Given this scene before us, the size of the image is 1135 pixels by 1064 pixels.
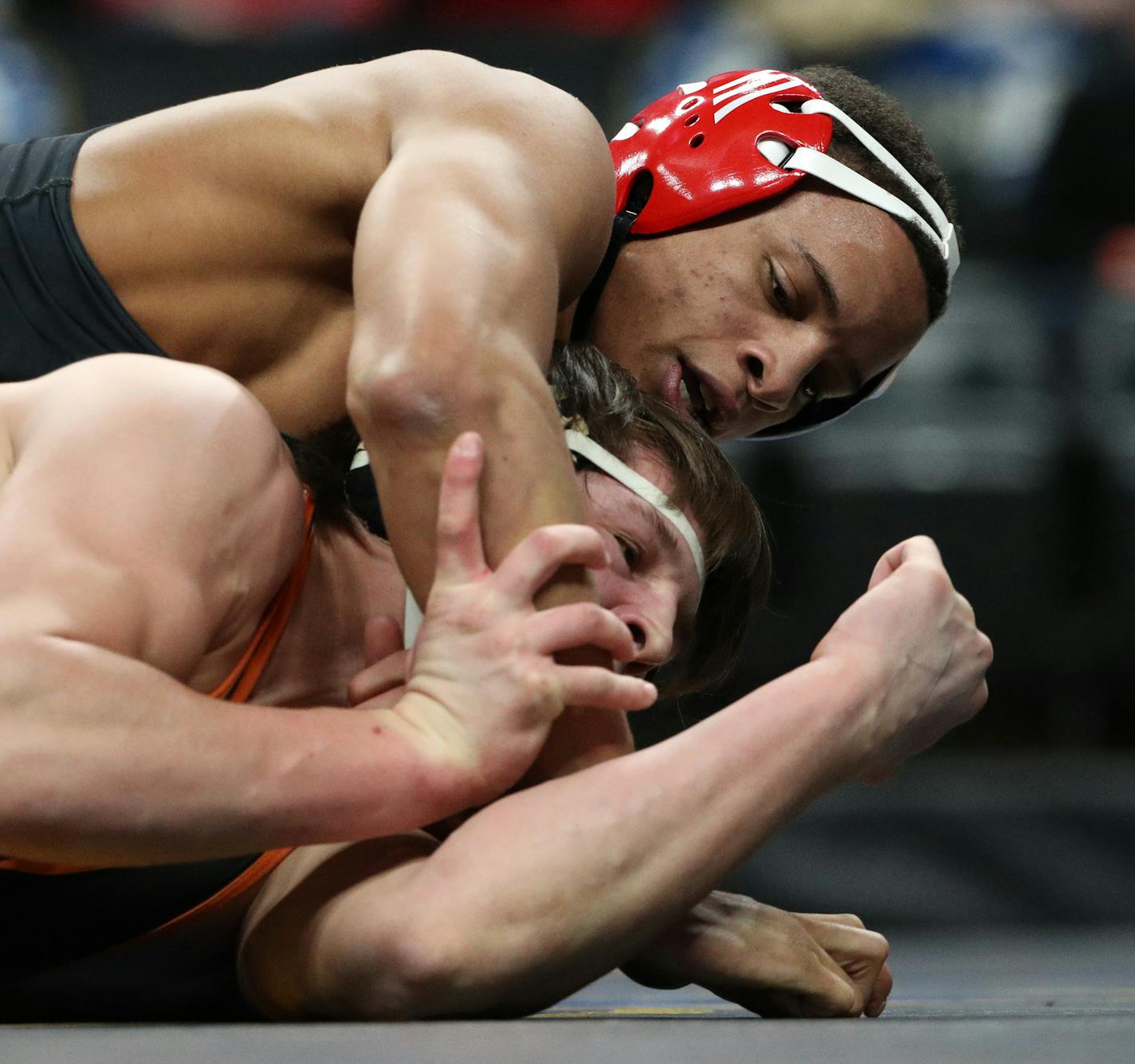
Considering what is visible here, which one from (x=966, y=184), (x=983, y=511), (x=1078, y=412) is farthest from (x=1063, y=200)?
(x=983, y=511)

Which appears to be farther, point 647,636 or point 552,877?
point 647,636

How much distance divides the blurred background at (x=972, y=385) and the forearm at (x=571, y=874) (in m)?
2.67

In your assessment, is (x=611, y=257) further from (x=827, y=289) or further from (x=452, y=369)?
(x=452, y=369)

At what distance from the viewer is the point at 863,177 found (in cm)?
245

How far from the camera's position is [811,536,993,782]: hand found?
1.60 metres

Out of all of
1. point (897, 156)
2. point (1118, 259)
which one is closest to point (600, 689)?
point (897, 156)

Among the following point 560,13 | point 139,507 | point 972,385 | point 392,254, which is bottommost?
point 972,385

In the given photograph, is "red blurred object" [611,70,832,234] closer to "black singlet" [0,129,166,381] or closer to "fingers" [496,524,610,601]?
"black singlet" [0,129,166,381]

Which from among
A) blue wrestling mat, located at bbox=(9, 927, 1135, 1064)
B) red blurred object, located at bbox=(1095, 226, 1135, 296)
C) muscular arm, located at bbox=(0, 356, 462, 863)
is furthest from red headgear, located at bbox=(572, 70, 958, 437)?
red blurred object, located at bbox=(1095, 226, 1135, 296)

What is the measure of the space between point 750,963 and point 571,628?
436 mm

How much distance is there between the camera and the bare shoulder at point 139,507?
1305 mm

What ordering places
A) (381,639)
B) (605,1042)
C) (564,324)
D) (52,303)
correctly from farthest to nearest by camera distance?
(564,324) → (52,303) → (381,639) → (605,1042)

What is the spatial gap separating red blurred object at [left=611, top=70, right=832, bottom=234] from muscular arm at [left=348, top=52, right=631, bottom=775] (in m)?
0.71

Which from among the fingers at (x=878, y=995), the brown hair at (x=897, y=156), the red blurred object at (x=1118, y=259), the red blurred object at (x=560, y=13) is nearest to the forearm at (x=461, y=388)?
the fingers at (x=878, y=995)
